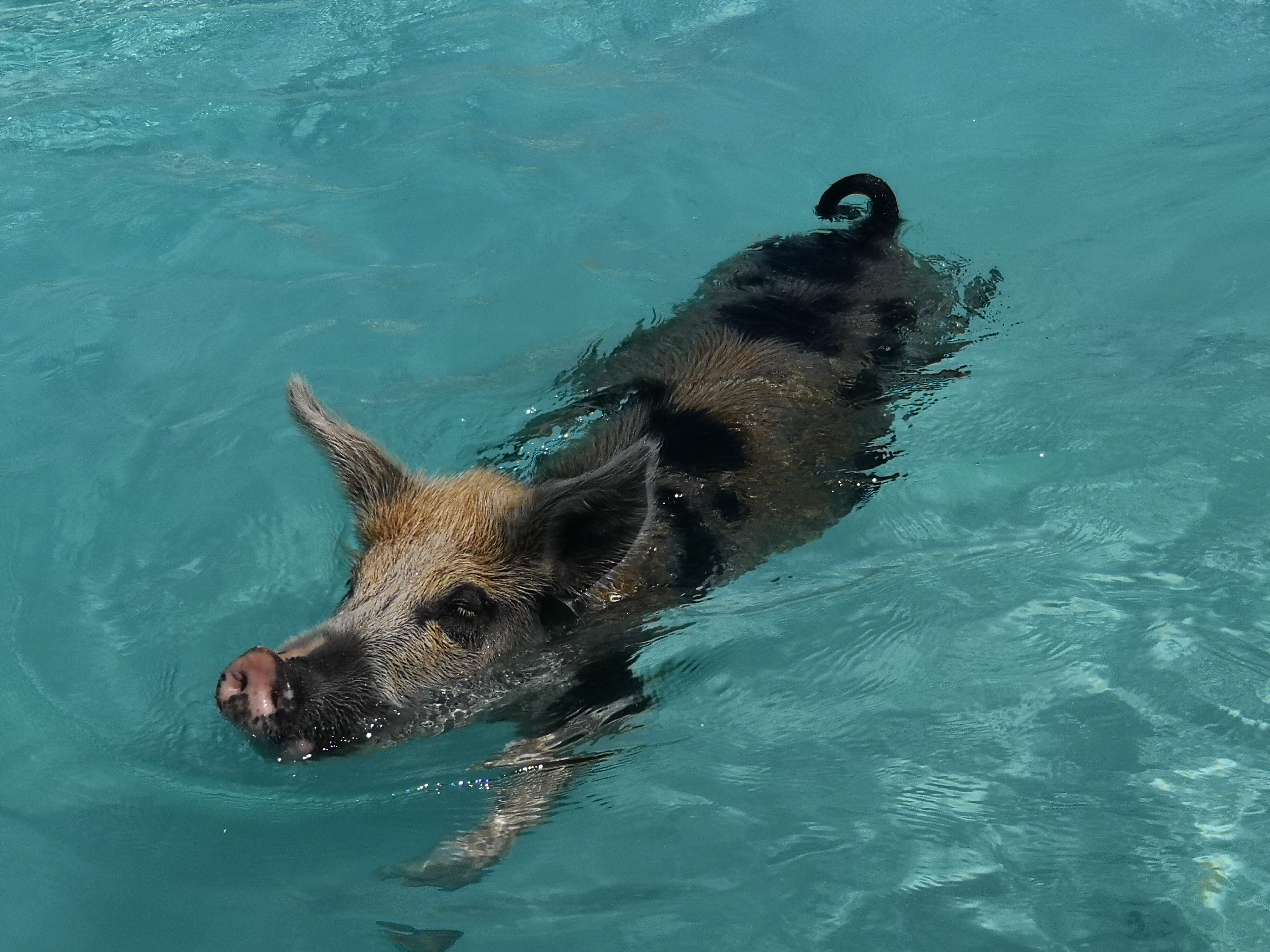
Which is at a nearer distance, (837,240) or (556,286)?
(837,240)

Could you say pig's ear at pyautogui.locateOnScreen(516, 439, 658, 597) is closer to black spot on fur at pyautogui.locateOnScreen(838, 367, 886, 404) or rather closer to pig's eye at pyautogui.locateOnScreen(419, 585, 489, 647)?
pig's eye at pyautogui.locateOnScreen(419, 585, 489, 647)

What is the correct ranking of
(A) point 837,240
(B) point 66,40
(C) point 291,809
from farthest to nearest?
(B) point 66,40 → (A) point 837,240 → (C) point 291,809

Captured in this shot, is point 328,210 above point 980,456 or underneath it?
above

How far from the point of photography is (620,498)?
507 centimetres

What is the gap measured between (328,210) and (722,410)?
170 inches

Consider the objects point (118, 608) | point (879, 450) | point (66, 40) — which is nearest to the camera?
point (118, 608)

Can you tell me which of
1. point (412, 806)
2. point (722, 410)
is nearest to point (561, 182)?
point (722, 410)

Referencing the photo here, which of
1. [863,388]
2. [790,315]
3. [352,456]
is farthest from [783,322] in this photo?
[352,456]

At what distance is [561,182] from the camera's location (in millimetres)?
9531

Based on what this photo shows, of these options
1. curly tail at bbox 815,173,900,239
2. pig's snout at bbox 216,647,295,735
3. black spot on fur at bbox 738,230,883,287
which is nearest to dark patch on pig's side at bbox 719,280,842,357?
black spot on fur at bbox 738,230,883,287

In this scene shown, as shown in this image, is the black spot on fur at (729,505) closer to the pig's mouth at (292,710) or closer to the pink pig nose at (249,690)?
the pig's mouth at (292,710)

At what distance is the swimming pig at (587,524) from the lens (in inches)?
193

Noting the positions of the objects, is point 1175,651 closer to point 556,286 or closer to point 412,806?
point 412,806

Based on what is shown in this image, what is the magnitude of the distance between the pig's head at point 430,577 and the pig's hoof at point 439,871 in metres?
0.50
